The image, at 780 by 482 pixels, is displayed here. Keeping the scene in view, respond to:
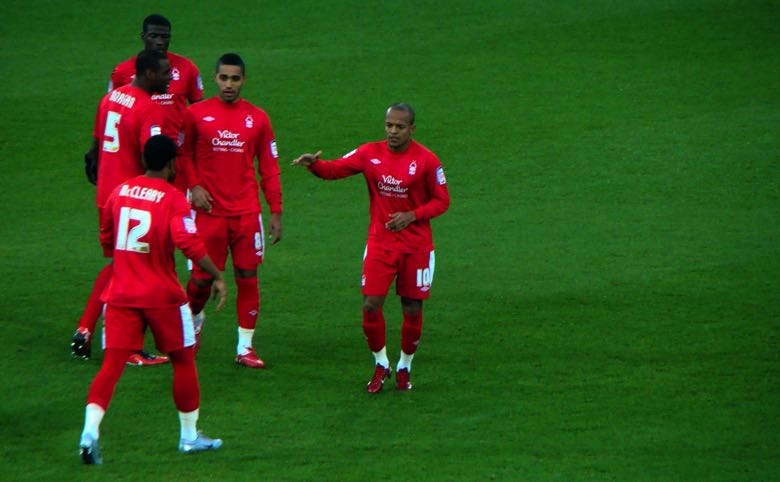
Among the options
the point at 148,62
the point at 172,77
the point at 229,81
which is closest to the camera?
the point at 148,62

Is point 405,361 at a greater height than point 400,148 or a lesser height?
lesser

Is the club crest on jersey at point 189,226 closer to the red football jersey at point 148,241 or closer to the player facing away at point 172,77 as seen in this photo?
the red football jersey at point 148,241

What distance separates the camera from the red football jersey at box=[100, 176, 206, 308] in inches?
277

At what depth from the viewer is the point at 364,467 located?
713 centimetres

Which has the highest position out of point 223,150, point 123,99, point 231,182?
point 123,99

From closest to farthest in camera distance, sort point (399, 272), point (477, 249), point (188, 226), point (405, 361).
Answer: point (188, 226) → point (399, 272) → point (405, 361) → point (477, 249)

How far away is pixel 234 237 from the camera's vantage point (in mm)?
9203

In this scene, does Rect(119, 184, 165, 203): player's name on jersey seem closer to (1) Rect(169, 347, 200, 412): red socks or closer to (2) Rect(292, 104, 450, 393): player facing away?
(1) Rect(169, 347, 200, 412): red socks

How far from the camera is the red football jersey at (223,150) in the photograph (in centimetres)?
909

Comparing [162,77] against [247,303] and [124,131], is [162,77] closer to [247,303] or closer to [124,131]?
[124,131]

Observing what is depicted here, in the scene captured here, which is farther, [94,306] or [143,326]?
[94,306]

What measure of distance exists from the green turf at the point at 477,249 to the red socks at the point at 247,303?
0.40 meters

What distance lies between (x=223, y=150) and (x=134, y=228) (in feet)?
7.07

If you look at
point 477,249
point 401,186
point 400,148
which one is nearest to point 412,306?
point 401,186
